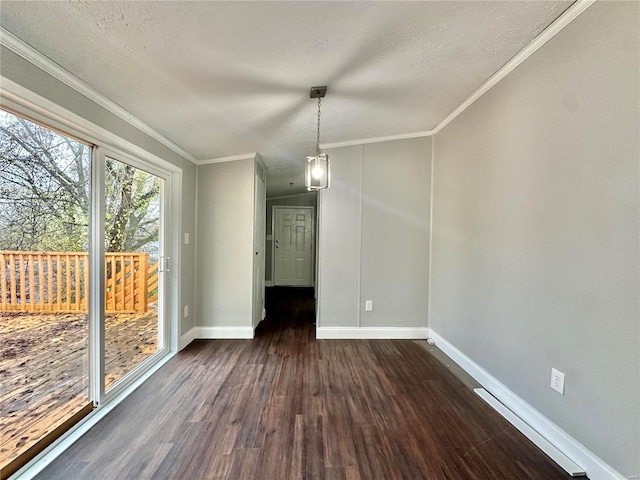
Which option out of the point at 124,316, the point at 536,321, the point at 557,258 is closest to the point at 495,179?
the point at 557,258

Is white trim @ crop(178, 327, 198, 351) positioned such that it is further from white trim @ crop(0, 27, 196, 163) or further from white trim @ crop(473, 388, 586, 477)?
white trim @ crop(473, 388, 586, 477)

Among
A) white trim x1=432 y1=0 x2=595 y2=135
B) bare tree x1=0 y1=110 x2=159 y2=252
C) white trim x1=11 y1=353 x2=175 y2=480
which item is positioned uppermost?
white trim x1=432 y1=0 x2=595 y2=135

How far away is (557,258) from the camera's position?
5.21 ft

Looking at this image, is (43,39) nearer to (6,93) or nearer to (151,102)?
(6,93)

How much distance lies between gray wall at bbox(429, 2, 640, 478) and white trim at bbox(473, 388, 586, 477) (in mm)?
143

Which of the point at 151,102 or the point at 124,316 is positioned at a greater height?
the point at 151,102

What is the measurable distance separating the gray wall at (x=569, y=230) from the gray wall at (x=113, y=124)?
2.72 m

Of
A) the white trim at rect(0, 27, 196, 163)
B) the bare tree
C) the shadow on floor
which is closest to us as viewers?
the white trim at rect(0, 27, 196, 163)

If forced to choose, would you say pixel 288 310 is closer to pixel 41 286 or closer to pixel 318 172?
pixel 318 172

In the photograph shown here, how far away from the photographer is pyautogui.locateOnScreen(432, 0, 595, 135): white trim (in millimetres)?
1425

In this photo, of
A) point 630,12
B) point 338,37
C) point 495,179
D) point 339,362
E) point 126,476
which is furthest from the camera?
point 339,362

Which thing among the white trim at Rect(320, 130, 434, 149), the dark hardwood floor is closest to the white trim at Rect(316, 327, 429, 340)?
the dark hardwood floor

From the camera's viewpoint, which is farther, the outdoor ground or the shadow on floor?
the shadow on floor

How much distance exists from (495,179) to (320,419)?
214cm
